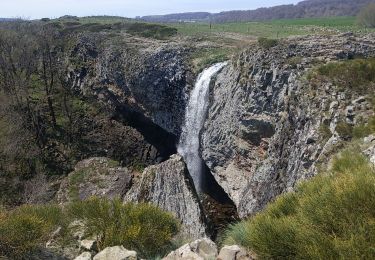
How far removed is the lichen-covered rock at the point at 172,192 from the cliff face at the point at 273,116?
339cm

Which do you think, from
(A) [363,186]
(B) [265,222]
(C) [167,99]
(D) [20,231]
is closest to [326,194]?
(A) [363,186]

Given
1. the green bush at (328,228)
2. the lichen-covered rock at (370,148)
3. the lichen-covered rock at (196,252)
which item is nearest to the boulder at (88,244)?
the lichen-covered rock at (196,252)

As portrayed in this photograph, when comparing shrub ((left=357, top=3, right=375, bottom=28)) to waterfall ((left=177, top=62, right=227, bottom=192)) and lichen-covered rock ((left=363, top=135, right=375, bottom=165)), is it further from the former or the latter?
lichen-covered rock ((left=363, top=135, right=375, bottom=165))

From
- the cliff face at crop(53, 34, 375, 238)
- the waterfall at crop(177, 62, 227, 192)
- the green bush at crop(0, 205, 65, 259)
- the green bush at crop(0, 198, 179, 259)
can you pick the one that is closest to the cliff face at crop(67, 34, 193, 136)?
the cliff face at crop(53, 34, 375, 238)

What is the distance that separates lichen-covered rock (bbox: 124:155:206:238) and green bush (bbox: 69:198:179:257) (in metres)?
8.12

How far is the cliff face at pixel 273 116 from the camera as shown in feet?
56.3

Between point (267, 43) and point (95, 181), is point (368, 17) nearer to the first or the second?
point (267, 43)

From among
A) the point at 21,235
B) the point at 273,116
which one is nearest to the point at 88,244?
the point at 21,235

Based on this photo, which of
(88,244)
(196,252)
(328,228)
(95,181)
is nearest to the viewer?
(328,228)

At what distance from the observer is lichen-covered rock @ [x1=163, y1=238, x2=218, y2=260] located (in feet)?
26.2

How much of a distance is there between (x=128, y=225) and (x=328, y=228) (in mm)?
5124

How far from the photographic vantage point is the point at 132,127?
127ft

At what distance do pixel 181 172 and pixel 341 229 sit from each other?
47.8 feet

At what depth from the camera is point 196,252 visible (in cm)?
833
